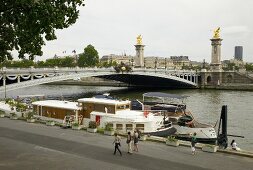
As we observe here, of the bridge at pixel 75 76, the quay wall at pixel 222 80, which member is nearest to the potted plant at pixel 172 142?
the bridge at pixel 75 76

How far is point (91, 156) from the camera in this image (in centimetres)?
2000

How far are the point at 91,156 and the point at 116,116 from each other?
970 centimetres

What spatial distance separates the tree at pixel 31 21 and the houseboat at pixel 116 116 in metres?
11.6

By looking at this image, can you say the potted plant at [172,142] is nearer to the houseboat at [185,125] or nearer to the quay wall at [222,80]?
the houseboat at [185,125]

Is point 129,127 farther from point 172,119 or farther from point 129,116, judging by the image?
point 172,119

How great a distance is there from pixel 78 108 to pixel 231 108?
28849mm

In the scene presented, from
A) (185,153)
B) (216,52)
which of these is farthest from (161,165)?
(216,52)

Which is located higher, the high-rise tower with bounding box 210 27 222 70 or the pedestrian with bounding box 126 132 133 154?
the high-rise tower with bounding box 210 27 222 70

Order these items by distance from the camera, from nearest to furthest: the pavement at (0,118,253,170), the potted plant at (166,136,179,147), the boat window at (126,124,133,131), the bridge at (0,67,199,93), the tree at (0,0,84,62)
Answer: the tree at (0,0,84,62) → the pavement at (0,118,253,170) → the potted plant at (166,136,179,147) → the boat window at (126,124,133,131) → the bridge at (0,67,199,93)

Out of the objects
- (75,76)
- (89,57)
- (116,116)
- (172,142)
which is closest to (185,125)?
(116,116)

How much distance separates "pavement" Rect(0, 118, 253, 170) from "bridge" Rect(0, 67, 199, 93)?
25745 millimetres

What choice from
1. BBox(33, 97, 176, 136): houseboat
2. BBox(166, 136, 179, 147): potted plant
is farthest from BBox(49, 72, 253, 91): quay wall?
BBox(166, 136, 179, 147): potted plant

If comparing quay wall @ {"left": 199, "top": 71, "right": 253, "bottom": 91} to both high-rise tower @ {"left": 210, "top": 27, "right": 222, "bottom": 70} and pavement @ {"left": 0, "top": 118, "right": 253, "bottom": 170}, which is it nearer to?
high-rise tower @ {"left": 210, "top": 27, "right": 222, "bottom": 70}

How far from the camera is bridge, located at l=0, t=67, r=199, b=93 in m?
50.0
